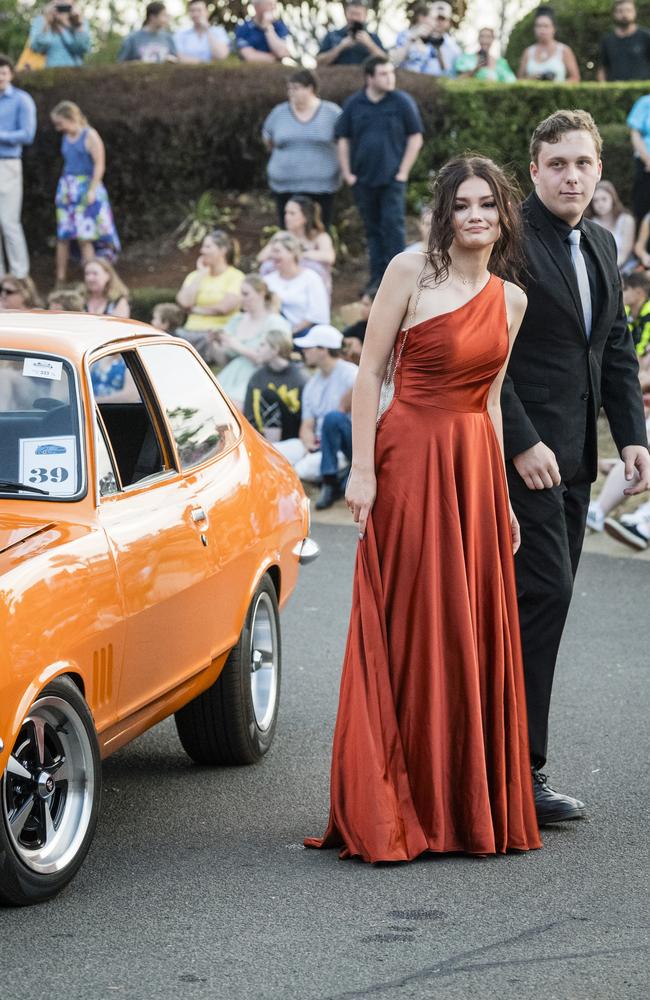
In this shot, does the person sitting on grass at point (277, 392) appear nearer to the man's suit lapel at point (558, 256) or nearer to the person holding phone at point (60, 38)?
the man's suit lapel at point (558, 256)

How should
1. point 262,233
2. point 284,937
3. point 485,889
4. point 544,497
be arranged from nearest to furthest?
point 284,937 → point 485,889 → point 544,497 → point 262,233

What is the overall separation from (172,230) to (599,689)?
14675mm

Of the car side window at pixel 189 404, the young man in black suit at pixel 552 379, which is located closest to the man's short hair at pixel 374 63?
the car side window at pixel 189 404

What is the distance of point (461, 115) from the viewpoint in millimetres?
18297

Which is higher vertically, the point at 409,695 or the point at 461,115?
the point at 461,115


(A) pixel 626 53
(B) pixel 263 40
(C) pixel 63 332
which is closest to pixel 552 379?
(C) pixel 63 332

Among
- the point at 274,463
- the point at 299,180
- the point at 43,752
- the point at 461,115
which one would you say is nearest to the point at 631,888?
the point at 43,752

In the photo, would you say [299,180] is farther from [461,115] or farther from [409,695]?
[409,695]

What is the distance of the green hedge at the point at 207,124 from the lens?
18.0 metres

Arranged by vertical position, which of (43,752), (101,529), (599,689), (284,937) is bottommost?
(599,689)

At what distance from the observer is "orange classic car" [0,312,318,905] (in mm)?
4238

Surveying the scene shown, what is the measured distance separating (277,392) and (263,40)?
27.6ft

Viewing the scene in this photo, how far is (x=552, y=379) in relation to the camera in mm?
5230

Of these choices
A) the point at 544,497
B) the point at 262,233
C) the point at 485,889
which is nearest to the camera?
the point at 485,889
